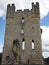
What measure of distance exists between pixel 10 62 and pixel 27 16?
24.4 feet

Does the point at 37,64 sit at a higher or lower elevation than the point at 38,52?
lower

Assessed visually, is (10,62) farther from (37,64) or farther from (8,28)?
(8,28)

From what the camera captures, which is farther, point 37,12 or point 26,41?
point 37,12

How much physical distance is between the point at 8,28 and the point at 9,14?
2402 mm

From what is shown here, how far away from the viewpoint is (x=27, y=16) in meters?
23.0

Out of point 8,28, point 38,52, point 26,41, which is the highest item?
→ point 8,28

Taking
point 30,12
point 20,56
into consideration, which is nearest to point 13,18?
point 30,12

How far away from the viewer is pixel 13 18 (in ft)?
76.3

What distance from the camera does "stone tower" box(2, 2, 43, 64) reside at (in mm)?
20703

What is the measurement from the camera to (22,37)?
21906 millimetres

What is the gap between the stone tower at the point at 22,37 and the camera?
67.9 ft

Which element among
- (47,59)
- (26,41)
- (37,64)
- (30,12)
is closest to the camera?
(37,64)

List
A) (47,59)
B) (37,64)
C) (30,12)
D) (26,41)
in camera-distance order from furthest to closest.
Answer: (47,59) → (30,12) → (26,41) → (37,64)

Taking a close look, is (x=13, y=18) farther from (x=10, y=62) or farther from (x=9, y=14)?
(x=10, y=62)
